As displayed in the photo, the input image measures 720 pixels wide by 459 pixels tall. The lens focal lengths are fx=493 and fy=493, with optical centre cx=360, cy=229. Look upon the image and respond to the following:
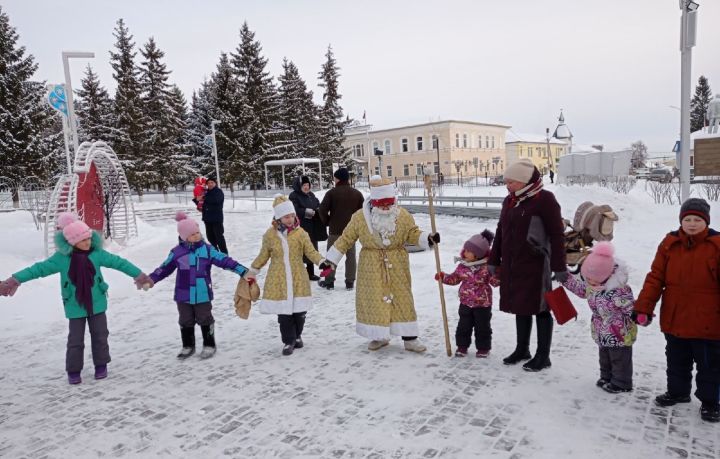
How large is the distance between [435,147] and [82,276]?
57.3 meters

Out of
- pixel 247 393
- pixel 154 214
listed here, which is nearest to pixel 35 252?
pixel 247 393

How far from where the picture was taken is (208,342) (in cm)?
539

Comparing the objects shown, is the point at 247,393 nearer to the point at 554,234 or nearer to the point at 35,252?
the point at 554,234

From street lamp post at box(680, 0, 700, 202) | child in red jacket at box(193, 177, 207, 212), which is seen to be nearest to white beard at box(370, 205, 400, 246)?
street lamp post at box(680, 0, 700, 202)

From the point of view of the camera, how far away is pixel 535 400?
154 inches

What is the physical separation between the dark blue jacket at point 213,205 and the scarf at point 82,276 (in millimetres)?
6059

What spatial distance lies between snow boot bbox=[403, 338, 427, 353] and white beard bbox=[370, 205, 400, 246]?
1067 millimetres

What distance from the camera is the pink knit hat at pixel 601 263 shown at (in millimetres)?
3902

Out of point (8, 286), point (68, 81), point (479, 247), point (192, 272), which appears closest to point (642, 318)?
point (479, 247)

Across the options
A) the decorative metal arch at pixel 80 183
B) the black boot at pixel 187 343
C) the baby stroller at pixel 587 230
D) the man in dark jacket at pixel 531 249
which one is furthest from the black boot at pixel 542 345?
the decorative metal arch at pixel 80 183

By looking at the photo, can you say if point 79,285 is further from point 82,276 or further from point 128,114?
point 128,114

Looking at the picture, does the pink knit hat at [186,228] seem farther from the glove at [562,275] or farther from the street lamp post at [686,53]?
the street lamp post at [686,53]

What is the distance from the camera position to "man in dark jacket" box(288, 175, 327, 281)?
837cm

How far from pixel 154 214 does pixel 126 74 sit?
15.9 metres
